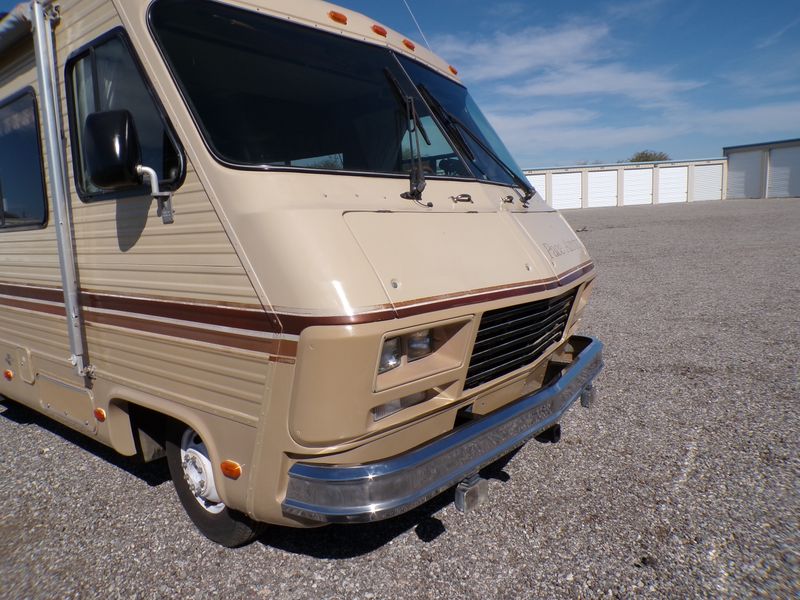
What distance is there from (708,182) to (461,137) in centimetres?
4540

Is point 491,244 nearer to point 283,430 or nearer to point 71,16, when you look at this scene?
→ point 283,430

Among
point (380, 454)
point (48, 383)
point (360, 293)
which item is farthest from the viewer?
point (48, 383)

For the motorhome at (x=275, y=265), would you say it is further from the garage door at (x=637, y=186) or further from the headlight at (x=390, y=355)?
the garage door at (x=637, y=186)

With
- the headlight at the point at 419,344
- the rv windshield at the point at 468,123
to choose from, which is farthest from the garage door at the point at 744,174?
the headlight at the point at 419,344

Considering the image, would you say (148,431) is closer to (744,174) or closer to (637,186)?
(637,186)

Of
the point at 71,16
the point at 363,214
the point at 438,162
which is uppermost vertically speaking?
the point at 71,16

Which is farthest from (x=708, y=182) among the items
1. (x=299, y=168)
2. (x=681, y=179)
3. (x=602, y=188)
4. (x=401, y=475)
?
(x=401, y=475)

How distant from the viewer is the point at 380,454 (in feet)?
8.27

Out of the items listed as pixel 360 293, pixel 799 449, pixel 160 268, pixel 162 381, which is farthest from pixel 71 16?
pixel 799 449

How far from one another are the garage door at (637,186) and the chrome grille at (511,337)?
137ft

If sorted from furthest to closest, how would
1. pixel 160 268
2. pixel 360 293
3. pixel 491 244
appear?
pixel 491 244 < pixel 160 268 < pixel 360 293

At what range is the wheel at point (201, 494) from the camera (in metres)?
2.93

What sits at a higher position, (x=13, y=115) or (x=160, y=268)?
(x=13, y=115)

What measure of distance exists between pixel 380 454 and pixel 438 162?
1746 millimetres
